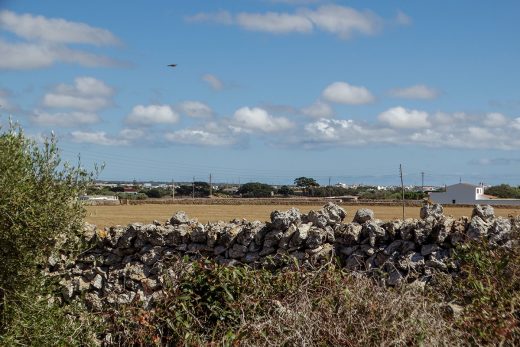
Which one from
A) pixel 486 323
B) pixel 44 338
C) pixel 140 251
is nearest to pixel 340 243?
pixel 140 251

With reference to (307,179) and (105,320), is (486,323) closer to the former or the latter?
(105,320)

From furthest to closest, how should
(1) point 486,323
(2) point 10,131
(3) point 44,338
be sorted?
(2) point 10,131, (3) point 44,338, (1) point 486,323

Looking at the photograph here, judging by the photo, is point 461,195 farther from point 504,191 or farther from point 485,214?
point 485,214

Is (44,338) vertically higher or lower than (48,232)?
lower

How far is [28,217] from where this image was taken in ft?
35.3

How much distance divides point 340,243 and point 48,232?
4627 mm

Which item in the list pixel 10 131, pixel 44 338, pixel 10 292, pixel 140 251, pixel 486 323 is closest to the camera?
pixel 486 323

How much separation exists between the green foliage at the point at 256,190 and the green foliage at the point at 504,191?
1897 cm

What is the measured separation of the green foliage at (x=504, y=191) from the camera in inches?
2392

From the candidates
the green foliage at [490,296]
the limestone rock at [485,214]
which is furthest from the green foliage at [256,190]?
the green foliage at [490,296]

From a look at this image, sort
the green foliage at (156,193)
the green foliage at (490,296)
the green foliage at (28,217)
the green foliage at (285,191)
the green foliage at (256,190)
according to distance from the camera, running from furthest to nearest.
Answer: the green foliage at (156,193) < the green foliage at (285,191) < the green foliage at (256,190) < the green foliage at (28,217) < the green foliage at (490,296)

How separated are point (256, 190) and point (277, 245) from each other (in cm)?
4988

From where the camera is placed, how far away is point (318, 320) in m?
6.64

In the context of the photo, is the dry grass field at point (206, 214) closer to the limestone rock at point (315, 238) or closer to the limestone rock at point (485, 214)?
the limestone rock at point (315, 238)
